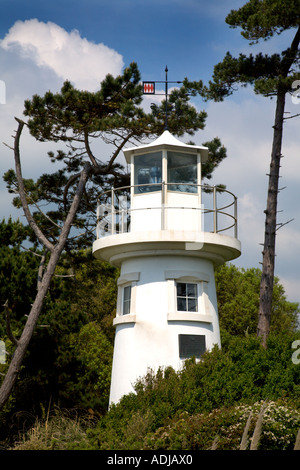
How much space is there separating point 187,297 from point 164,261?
112 centimetres

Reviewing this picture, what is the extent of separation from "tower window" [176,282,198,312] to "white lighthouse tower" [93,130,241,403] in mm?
26

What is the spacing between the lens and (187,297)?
1530 cm

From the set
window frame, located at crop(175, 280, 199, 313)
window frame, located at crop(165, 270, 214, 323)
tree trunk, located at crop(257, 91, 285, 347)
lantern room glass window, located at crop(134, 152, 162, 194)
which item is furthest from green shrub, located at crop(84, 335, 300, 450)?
lantern room glass window, located at crop(134, 152, 162, 194)

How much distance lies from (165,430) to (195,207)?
6.62 meters

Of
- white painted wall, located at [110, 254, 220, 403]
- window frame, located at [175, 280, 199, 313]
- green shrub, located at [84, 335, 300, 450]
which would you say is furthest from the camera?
window frame, located at [175, 280, 199, 313]

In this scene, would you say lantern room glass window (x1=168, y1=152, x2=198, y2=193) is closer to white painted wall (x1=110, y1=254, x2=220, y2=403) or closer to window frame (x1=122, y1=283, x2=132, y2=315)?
white painted wall (x1=110, y1=254, x2=220, y2=403)

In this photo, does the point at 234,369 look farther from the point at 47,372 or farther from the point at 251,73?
the point at 251,73

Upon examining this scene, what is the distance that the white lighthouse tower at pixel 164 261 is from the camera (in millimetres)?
14703

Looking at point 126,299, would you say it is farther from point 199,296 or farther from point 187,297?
point 199,296

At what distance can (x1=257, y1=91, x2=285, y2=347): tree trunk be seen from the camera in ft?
54.8

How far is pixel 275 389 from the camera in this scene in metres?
11.9

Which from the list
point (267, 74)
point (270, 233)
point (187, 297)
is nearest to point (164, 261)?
point (187, 297)

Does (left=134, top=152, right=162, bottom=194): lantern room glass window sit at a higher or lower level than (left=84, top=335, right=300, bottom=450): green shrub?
higher
